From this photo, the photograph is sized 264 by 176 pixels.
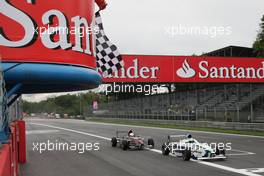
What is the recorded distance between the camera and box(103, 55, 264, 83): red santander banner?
22.2 metres

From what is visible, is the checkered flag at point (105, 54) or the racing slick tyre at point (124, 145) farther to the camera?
the racing slick tyre at point (124, 145)

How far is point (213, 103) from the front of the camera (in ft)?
148

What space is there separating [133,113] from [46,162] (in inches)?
1827

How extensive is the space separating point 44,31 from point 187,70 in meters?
16.8

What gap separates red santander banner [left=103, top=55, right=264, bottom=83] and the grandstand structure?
8025mm

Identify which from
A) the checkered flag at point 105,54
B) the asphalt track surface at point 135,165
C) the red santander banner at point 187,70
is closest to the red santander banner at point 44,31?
the checkered flag at point 105,54

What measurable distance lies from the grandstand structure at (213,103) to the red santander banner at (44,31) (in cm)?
2655

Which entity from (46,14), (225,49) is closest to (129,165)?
(46,14)

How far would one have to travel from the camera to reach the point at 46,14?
7.23m

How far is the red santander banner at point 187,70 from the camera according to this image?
72.9 feet

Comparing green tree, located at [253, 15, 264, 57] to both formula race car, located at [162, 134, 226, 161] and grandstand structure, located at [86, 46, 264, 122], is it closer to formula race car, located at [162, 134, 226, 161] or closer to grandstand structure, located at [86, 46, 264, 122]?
grandstand structure, located at [86, 46, 264, 122]
